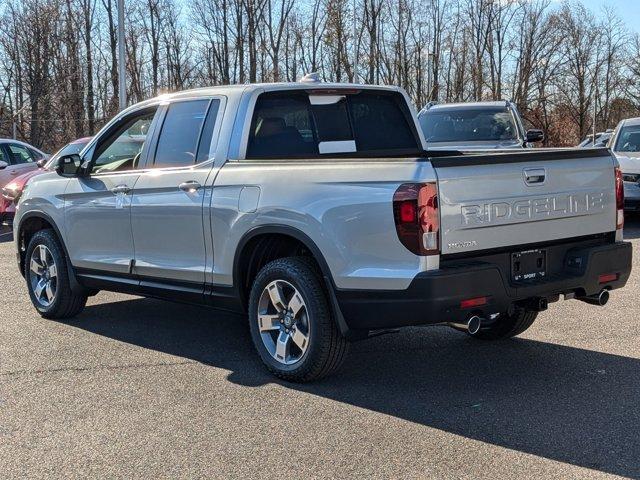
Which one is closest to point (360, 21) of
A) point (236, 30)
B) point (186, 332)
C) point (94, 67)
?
point (236, 30)

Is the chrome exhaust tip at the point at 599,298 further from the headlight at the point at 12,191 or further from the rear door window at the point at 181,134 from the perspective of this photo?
the headlight at the point at 12,191

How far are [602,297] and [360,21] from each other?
42664 millimetres

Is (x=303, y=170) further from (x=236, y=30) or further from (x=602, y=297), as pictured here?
(x=236, y=30)

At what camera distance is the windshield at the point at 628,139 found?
45.4ft

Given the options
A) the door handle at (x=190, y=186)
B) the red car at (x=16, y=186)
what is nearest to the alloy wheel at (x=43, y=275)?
the door handle at (x=190, y=186)

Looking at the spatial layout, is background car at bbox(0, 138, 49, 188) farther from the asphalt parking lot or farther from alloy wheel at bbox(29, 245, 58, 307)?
the asphalt parking lot

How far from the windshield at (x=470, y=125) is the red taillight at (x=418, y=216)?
8.40m

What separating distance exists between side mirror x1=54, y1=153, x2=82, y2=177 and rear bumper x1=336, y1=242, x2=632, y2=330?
3.06m

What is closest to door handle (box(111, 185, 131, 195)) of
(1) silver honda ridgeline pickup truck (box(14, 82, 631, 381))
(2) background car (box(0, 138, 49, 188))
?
(1) silver honda ridgeline pickup truck (box(14, 82, 631, 381))

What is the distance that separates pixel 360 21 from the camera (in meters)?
45.6

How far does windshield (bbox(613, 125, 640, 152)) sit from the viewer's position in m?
13.8

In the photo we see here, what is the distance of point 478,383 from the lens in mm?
4922

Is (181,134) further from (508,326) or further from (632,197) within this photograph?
(632,197)

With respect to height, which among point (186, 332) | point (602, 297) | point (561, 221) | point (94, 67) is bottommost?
point (186, 332)
